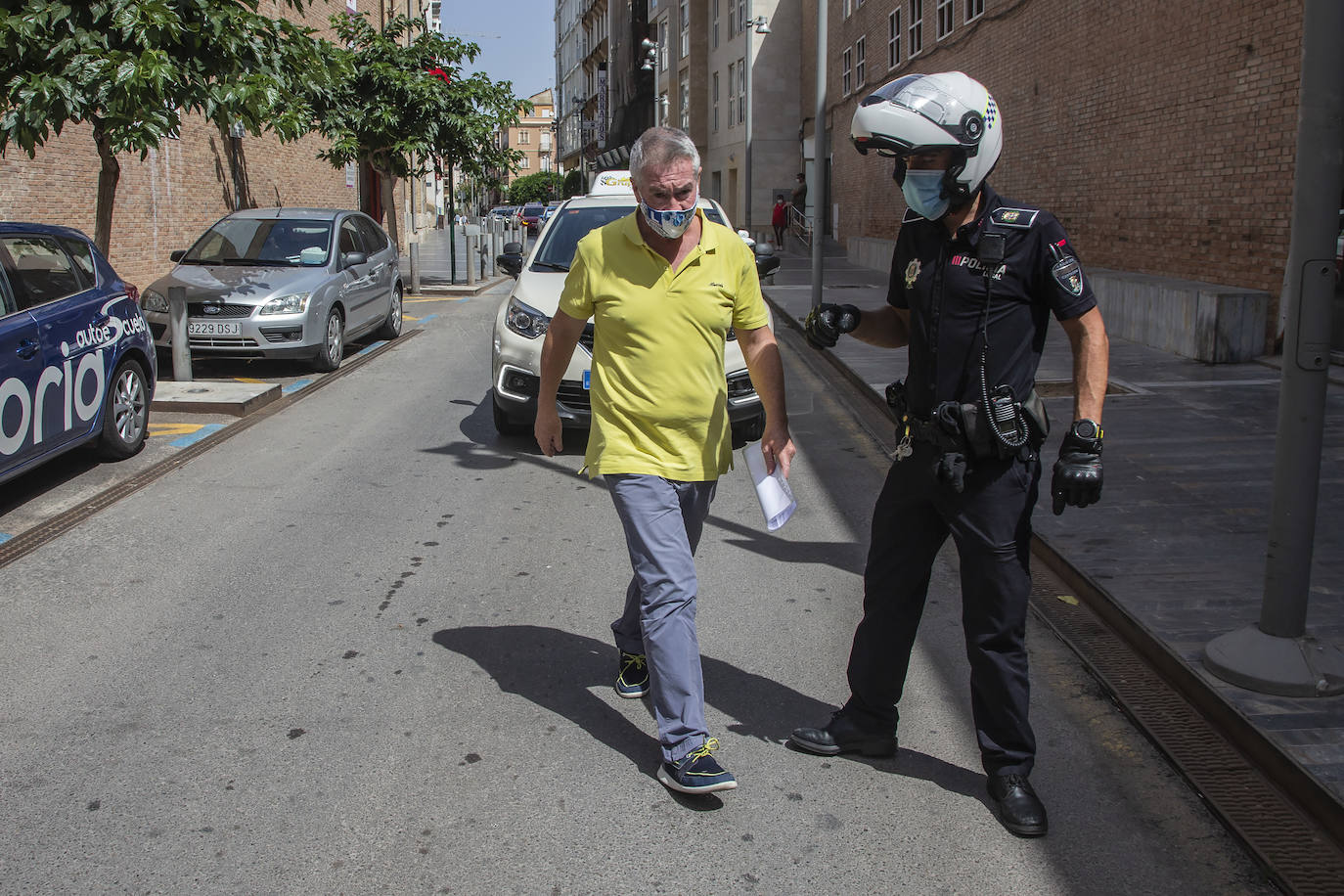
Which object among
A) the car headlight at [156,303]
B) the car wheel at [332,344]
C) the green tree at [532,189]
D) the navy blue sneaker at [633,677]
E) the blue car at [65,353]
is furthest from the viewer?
the green tree at [532,189]

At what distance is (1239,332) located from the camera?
37.9ft

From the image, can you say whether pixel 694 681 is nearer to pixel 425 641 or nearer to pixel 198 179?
pixel 425 641

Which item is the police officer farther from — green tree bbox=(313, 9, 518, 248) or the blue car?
green tree bbox=(313, 9, 518, 248)

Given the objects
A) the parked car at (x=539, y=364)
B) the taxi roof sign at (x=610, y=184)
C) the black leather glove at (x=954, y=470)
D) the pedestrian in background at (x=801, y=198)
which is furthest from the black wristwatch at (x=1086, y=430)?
the pedestrian in background at (x=801, y=198)

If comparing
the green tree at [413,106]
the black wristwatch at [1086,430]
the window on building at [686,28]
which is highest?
the window on building at [686,28]

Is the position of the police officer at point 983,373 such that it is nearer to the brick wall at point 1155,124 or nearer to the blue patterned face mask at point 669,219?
the blue patterned face mask at point 669,219

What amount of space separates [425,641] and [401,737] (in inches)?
35.1

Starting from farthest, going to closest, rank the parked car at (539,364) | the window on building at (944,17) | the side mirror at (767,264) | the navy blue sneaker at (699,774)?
the window on building at (944,17)
the side mirror at (767,264)
the parked car at (539,364)
the navy blue sneaker at (699,774)

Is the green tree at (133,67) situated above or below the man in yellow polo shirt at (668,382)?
above

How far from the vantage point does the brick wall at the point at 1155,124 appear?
11539mm

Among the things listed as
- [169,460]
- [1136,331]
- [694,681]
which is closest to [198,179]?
[169,460]

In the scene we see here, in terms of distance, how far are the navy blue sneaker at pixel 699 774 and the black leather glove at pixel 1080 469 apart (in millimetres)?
1179

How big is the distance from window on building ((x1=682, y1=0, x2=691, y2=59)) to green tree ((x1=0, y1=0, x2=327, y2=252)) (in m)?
43.1

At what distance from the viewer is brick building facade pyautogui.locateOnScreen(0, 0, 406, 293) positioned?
14906 mm
